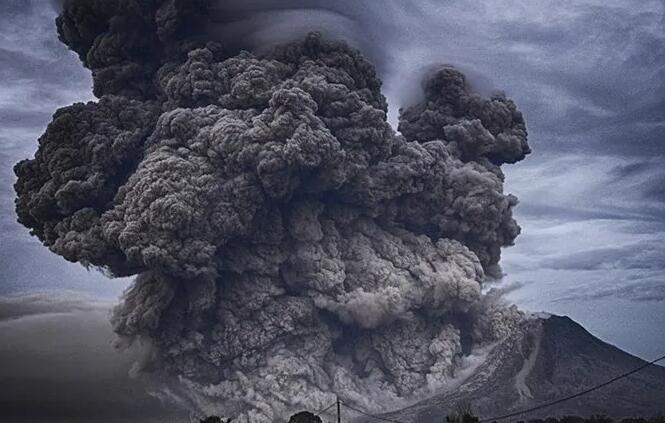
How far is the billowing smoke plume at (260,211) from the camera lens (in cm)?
3419

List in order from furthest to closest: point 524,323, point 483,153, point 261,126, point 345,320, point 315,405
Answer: point 524,323, point 483,153, point 345,320, point 315,405, point 261,126

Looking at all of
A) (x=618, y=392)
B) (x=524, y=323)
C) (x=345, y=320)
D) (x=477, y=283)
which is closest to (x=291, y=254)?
(x=345, y=320)

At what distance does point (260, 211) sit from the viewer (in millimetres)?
37438

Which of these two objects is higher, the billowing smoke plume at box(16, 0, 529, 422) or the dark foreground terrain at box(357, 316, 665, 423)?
the billowing smoke plume at box(16, 0, 529, 422)

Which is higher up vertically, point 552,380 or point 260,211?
point 260,211

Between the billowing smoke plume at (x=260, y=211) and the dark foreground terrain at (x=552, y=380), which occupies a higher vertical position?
the billowing smoke plume at (x=260, y=211)

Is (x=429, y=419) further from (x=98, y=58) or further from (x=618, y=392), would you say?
(x=98, y=58)

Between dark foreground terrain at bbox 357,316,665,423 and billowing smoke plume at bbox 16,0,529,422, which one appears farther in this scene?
dark foreground terrain at bbox 357,316,665,423

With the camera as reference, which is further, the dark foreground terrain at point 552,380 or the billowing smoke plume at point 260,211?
the dark foreground terrain at point 552,380

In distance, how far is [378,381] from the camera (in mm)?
40750

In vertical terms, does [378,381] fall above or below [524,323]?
below

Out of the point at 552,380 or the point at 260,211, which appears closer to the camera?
the point at 260,211

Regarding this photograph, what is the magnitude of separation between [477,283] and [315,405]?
11.6m

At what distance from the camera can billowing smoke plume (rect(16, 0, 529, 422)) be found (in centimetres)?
3419
